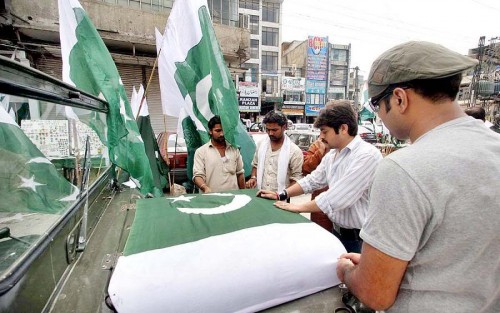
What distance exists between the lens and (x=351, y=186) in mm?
1709

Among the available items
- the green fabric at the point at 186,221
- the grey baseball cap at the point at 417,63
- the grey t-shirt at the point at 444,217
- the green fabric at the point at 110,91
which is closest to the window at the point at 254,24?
the green fabric at the point at 110,91

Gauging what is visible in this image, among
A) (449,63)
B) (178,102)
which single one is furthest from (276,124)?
(449,63)

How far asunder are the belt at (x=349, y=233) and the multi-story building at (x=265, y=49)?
2769cm

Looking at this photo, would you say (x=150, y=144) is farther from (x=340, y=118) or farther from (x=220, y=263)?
(x=220, y=263)

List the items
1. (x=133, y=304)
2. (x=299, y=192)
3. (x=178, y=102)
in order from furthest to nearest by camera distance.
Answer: (x=178, y=102) → (x=299, y=192) → (x=133, y=304)

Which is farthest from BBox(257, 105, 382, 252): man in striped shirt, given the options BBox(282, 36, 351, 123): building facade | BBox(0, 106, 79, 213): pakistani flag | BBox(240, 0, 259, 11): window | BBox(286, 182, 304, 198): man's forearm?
BBox(240, 0, 259, 11): window

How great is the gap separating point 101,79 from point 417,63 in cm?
260

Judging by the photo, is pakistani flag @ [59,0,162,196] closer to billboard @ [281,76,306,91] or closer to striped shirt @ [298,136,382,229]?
striped shirt @ [298,136,382,229]

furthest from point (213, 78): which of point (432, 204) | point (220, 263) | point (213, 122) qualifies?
point (432, 204)

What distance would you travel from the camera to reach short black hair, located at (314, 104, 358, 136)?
188cm

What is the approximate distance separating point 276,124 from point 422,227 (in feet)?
7.64

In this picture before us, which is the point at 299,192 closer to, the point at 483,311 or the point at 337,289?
the point at 337,289

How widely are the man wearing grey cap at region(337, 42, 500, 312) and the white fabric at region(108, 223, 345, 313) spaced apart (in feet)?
1.34

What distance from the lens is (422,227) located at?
75 centimetres
